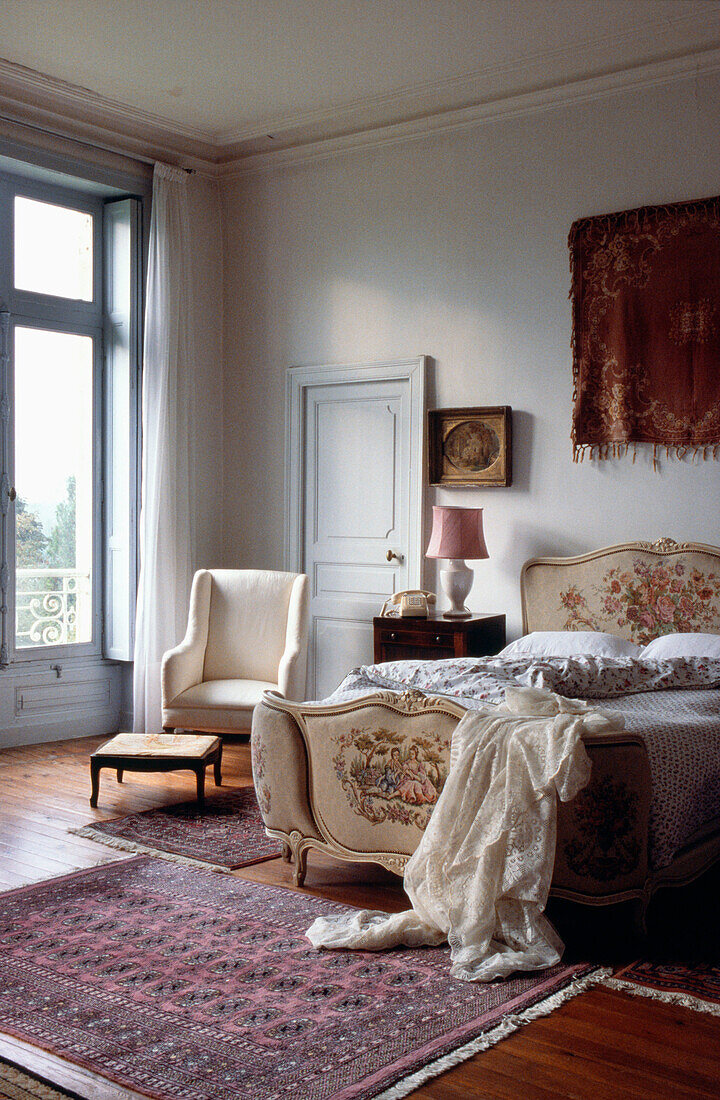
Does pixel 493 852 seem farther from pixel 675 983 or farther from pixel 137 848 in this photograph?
pixel 137 848

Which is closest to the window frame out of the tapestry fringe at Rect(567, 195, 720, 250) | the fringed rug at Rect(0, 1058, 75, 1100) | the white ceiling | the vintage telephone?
the white ceiling

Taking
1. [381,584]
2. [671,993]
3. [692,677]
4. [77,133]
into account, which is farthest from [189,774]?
[77,133]

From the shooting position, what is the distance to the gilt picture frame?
5.52m

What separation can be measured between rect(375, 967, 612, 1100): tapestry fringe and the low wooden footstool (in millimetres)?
2108

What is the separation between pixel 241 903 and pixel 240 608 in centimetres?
245

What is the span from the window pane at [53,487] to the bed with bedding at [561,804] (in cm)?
273

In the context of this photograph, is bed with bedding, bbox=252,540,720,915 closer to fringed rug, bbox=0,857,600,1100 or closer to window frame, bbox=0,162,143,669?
fringed rug, bbox=0,857,600,1100

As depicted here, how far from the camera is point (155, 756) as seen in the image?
14.9 feet

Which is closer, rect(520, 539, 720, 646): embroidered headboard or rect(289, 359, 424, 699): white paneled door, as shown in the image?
rect(520, 539, 720, 646): embroidered headboard

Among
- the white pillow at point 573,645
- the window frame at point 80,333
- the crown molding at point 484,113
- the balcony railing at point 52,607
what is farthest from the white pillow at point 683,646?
the balcony railing at point 52,607

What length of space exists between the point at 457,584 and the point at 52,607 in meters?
2.32

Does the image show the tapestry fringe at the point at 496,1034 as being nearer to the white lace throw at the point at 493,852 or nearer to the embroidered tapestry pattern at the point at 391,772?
the white lace throw at the point at 493,852

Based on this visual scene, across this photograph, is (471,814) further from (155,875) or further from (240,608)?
(240,608)

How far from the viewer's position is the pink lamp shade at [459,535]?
534 centimetres
